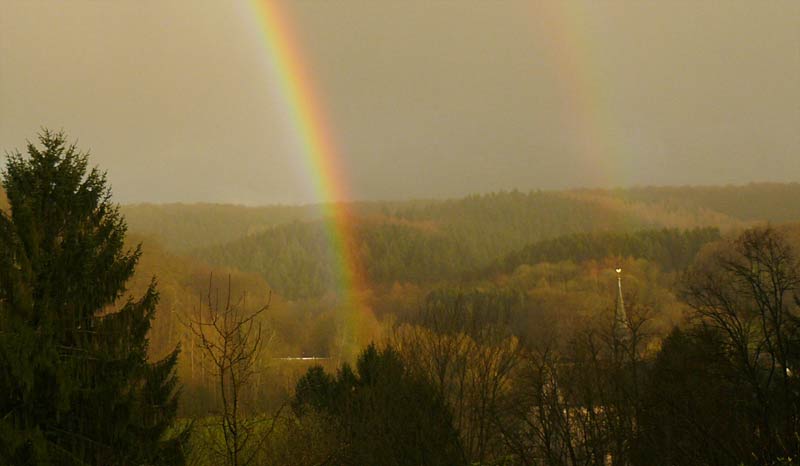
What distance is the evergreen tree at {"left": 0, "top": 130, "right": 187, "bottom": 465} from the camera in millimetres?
12234

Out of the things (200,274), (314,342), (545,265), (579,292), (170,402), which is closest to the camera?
(170,402)

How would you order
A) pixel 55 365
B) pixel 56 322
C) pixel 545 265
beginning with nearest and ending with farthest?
pixel 55 365 < pixel 56 322 < pixel 545 265

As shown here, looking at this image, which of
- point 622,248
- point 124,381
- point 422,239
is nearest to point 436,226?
point 422,239

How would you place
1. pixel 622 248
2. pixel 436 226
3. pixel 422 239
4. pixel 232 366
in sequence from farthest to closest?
pixel 436 226
pixel 422 239
pixel 622 248
pixel 232 366

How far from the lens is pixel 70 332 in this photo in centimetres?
1388

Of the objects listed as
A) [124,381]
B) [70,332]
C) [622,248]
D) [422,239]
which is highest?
[70,332]

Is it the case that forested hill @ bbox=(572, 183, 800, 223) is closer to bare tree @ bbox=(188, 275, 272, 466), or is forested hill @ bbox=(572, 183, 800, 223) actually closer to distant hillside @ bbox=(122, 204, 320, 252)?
distant hillside @ bbox=(122, 204, 320, 252)

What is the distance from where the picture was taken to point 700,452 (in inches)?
574

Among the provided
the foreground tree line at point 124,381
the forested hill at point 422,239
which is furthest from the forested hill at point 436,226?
the foreground tree line at point 124,381

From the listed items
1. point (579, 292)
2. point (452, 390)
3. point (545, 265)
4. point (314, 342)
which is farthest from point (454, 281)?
point (452, 390)

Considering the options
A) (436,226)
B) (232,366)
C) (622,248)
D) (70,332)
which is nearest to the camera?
(232,366)

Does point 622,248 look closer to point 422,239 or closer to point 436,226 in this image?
point 422,239

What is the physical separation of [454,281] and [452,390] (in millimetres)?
91015

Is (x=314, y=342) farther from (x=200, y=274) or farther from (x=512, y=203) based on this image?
(x=512, y=203)
